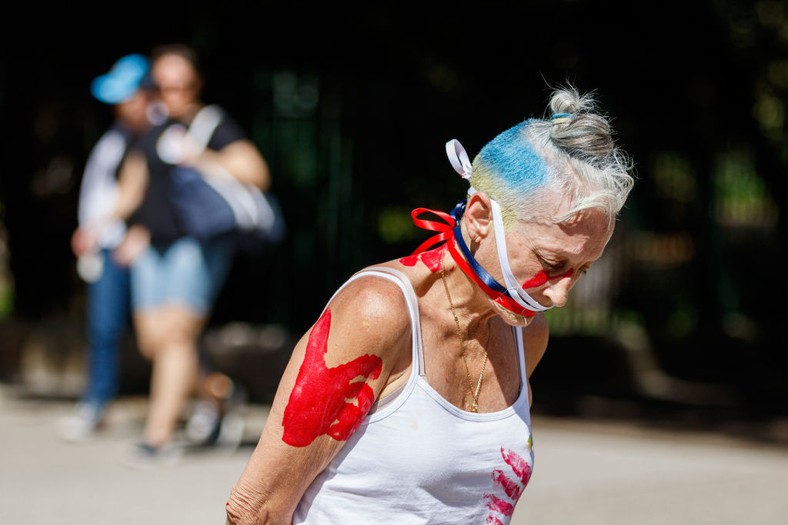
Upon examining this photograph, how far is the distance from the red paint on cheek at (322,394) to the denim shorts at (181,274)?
4.64 metres

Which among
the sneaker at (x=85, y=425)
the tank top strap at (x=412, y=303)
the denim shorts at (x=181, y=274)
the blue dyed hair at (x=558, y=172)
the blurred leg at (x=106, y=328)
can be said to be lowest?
the sneaker at (x=85, y=425)

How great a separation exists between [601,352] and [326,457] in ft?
30.0

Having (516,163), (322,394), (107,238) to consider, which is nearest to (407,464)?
(322,394)

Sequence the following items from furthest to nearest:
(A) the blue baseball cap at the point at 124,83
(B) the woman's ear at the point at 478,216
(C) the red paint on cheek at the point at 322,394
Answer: (A) the blue baseball cap at the point at 124,83
(B) the woman's ear at the point at 478,216
(C) the red paint on cheek at the point at 322,394

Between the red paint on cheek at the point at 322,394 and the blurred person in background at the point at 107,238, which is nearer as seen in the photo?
the red paint on cheek at the point at 322,394

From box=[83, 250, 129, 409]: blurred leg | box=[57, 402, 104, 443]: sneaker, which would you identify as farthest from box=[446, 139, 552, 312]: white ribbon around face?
A: box=[57, 402, 104, 443]: sneaker

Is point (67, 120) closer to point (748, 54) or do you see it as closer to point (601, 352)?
point (601, 352)

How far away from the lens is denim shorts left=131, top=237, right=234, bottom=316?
700 cm

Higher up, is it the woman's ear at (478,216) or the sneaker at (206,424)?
the woman's ear at (478,216)

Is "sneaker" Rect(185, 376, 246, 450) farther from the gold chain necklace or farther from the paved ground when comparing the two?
the gold chain necklace

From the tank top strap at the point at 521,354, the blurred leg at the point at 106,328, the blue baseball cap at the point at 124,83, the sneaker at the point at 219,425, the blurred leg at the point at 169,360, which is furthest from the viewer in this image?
the blurred leg at the point at 106,328

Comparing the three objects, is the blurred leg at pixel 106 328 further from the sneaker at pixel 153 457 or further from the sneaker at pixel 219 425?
the sneaker at pixel 153 457

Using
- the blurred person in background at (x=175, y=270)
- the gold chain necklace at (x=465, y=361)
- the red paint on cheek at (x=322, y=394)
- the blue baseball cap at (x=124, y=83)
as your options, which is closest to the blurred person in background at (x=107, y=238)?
the blue baseball cap at (x=124, y=83)

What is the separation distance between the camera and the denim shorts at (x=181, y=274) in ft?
23.0
